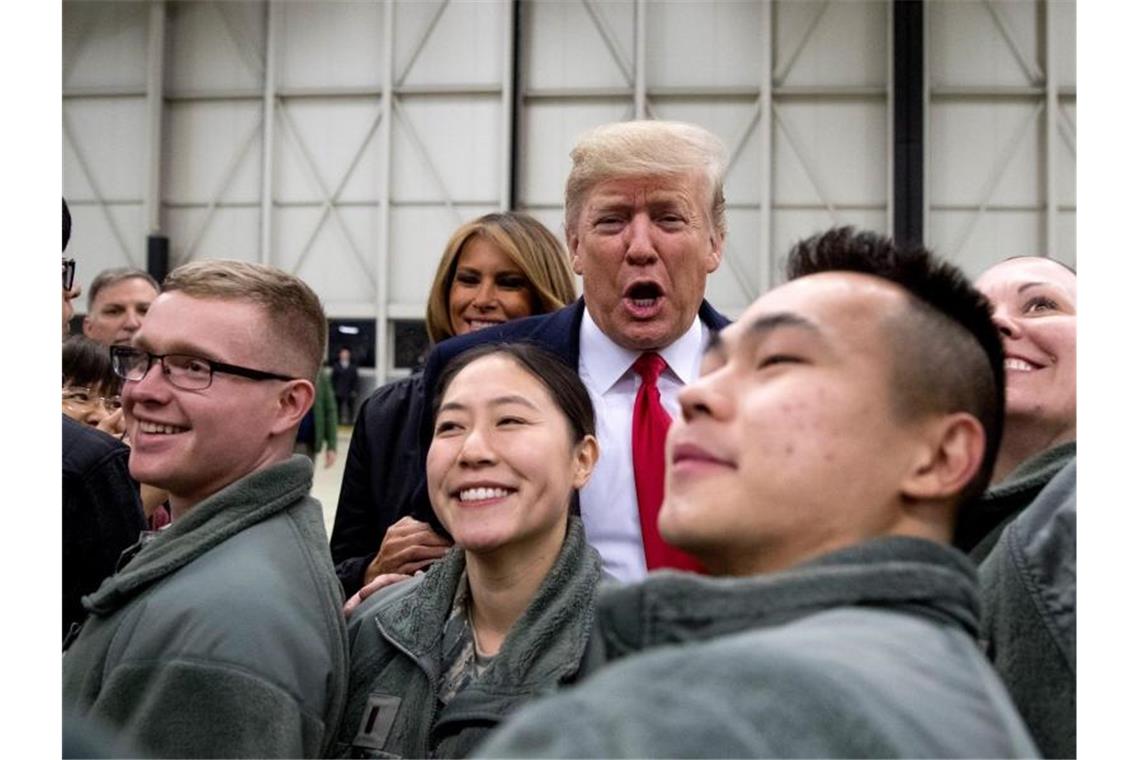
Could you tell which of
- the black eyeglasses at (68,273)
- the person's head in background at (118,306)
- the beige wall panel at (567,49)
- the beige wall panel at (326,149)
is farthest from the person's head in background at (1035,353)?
the beige wall panel at (326,149)

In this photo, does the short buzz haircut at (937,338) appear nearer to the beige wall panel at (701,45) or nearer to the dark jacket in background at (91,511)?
the dark jacket in background at (91,511)

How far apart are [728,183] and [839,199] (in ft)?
2.87

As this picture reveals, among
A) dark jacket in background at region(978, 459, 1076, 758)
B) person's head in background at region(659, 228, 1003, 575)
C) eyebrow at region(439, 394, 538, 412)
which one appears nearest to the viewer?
person's head in background at region(659, 228, 1003, 575)

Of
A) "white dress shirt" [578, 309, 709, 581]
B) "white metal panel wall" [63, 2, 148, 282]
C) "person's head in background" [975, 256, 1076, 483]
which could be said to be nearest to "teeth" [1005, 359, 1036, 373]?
"person's head in background" [975, 256, 1076, 483]

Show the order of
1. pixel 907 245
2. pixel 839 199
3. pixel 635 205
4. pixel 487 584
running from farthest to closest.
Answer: pixel 839 199 < pixel 635 205 < pixel 487 584 < pixel 907 245

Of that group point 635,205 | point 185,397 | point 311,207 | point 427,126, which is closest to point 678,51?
point 427,126

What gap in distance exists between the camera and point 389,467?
264 centimetres

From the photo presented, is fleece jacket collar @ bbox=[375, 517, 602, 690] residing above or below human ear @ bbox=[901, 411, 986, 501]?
below

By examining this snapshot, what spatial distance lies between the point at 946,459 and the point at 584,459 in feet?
2.73

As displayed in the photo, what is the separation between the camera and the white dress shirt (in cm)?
208

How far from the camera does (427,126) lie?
1012cm

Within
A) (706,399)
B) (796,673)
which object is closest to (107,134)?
(706,399)

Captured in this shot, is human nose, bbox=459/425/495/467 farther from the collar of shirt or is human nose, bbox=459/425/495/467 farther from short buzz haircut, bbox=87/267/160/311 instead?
short buzz haircut, bbox=87/267/160/311
